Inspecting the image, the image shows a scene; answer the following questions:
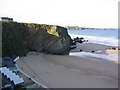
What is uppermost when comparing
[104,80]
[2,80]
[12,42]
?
[12,42]

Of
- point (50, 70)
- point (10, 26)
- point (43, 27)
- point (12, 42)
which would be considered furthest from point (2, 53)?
point (43, 27)

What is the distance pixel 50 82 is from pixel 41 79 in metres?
0.90

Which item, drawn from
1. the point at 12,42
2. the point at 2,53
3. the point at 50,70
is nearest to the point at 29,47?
the point at 12,42

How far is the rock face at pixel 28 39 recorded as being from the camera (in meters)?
16.9

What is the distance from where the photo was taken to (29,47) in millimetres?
20391

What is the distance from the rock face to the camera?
16881 mm

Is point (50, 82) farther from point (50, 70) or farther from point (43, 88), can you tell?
point (50, 70)

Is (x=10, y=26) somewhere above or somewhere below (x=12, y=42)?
above

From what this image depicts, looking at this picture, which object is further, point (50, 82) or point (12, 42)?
point (12, 42)

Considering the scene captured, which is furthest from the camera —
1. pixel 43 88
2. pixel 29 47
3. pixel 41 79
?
pixel 29 47

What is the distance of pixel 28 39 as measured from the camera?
20.4 meters

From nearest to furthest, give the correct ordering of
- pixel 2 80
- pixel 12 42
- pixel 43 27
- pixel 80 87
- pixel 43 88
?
pixel 2 80 < pixel 43 88 < pixel 80 87 < pixel 12 42 < pixel 43 27

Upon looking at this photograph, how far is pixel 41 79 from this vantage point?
11.8 metres

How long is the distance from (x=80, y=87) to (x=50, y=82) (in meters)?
2.40
